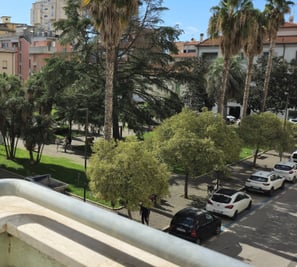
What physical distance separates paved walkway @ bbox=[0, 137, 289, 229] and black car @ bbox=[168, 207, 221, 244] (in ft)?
4.65

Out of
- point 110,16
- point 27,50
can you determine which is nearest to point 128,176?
point 110,16

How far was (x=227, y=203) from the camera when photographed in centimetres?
1850

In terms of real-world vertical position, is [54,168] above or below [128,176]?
below

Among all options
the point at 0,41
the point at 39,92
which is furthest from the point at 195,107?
the point at 0,41

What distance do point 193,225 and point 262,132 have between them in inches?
598

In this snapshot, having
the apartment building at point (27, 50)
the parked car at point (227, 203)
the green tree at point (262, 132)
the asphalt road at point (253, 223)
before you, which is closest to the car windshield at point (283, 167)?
the asphalt road at point (253, 223)

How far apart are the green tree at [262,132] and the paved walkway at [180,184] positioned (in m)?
2.56

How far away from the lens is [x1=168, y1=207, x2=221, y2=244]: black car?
49.1 feet

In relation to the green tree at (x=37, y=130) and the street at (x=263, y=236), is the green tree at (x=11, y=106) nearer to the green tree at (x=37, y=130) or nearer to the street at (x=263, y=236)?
the green tree at (x=37, y=130)

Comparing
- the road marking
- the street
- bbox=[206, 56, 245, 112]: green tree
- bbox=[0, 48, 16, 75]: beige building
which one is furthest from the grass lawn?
bbox=[0, 48, 16, 75]: beige building

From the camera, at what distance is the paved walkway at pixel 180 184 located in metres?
18.2

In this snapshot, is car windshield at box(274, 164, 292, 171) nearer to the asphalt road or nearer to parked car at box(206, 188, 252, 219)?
the asphalt road

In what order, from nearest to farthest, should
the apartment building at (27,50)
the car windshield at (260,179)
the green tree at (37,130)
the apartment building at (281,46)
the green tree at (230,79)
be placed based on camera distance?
the car windshield at (260,179)
the green tree at (37,130)
the green tree at (230,79)
the apartment building at (281,46)
the apartment building at (27,50)

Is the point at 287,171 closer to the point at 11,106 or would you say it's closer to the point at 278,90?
the point at 11,106
